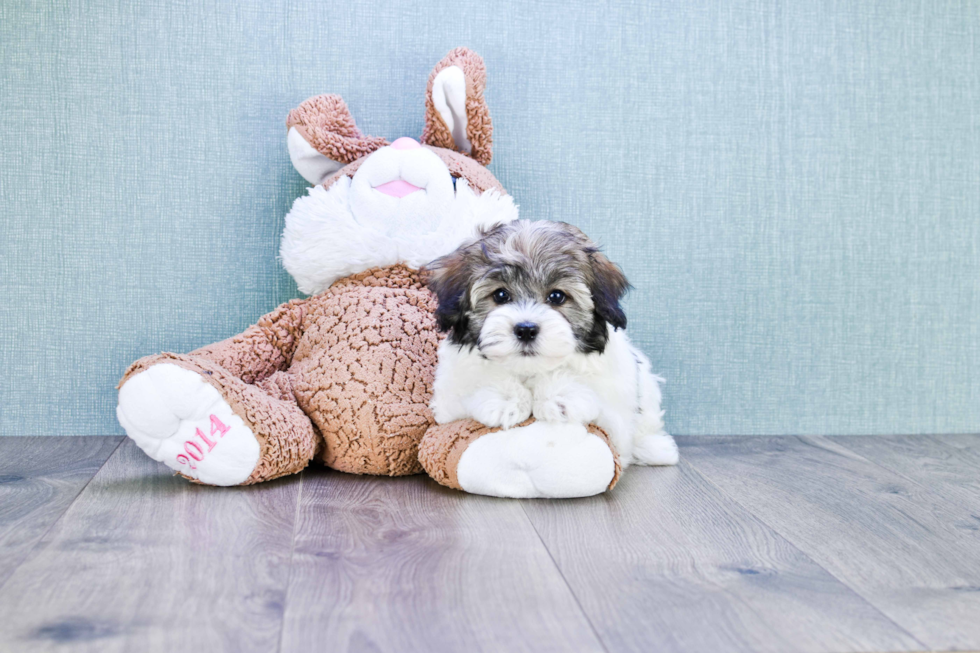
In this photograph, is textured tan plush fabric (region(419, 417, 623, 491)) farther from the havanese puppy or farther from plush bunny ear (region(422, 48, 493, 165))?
plush bunny ear (region(422, 48, 493, 165))

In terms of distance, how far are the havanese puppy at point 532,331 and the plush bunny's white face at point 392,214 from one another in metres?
0.27

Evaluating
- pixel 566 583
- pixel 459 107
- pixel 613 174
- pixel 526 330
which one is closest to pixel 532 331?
pixel 526 330

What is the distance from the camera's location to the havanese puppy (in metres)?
1.42

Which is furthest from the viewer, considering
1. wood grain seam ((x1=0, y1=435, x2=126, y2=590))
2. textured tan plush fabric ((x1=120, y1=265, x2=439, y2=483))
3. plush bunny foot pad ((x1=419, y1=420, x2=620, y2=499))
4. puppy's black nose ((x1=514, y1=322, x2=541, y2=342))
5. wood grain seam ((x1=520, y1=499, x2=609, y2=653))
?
textured tan plush fabric ((x1=120, y1=265, x2=439, y2=483))

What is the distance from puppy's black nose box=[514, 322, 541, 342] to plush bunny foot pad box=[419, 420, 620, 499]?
0.21 m

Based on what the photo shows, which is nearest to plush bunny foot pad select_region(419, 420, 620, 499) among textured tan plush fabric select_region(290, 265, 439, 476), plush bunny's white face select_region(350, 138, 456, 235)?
textured tan plush fabric select_region(290, 265, 439, 476)

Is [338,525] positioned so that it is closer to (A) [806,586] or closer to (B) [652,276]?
(A) [806,586]

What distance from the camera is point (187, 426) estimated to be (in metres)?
1.53

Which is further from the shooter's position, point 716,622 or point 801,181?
point 801,181

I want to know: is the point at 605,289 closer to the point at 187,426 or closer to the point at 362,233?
the point at 362,233

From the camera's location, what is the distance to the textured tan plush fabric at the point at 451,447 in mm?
1545

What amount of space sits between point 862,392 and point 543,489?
123 cm

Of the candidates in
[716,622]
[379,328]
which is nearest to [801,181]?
[379,328]

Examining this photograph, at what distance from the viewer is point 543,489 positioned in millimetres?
1524
